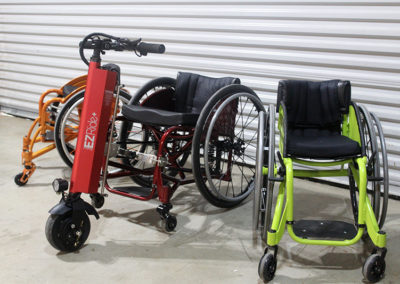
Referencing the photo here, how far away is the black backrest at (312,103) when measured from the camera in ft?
7.89

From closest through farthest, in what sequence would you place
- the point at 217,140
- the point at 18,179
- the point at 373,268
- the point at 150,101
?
the point at 373,268 < the point at 217,140 < the point at 150,101 < the point at 18,179

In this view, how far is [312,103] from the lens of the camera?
2449mm

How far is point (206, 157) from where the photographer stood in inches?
92.4

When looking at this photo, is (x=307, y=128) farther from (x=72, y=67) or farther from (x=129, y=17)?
(x=72, y=67)

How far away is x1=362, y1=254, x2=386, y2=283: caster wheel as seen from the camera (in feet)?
6.08

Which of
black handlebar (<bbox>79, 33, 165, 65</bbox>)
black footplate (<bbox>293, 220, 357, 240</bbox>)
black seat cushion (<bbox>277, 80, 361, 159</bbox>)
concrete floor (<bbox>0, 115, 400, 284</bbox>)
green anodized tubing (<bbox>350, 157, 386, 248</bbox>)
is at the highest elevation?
black handlebar (<bbox>79, 33, 165, 65</bbox>)

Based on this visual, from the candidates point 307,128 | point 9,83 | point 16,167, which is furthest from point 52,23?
point 307,128

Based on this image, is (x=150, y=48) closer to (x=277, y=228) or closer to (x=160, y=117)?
(x=160, y=117)

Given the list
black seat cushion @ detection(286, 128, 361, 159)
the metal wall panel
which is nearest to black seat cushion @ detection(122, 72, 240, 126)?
black seat cushion @ detection(286, 128, 361, 159)

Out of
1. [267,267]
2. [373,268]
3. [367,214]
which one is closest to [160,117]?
[267,267]

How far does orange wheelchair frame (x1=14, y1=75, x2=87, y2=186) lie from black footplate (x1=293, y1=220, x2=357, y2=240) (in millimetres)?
1774

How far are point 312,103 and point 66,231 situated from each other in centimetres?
145

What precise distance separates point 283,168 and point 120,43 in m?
0.97

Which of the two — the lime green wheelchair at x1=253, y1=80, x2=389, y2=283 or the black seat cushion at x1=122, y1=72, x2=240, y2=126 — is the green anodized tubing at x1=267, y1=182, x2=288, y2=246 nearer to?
the lime green wheelchair at x1=253, y1=80, x2=389, y2=283
